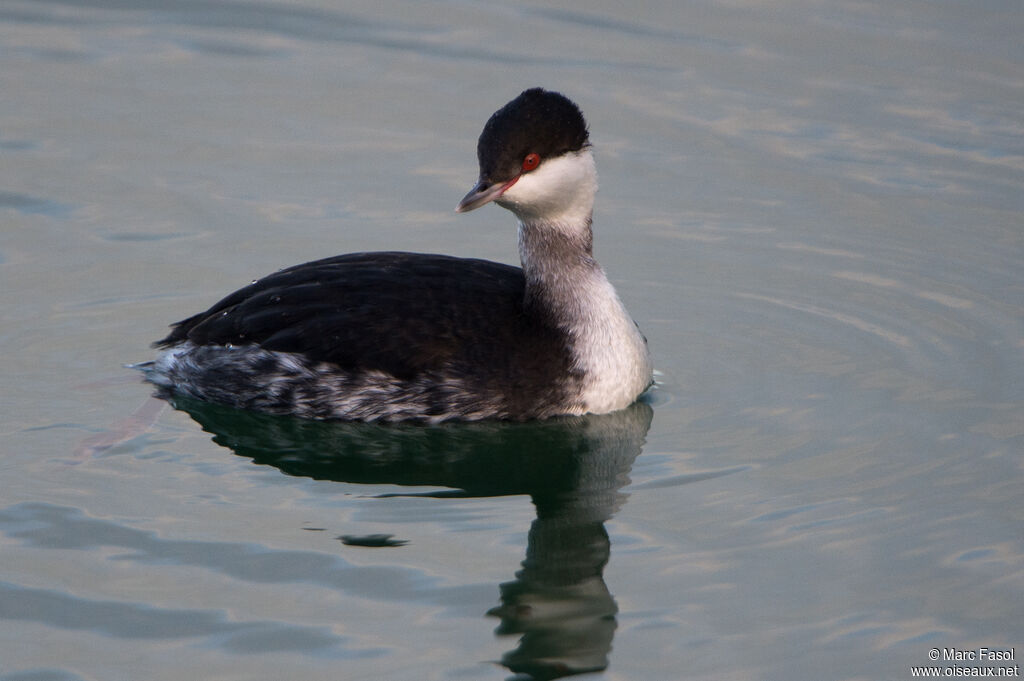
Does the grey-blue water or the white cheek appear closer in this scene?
the grey-blue water

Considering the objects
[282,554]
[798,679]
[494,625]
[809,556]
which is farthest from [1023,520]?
[282,554]

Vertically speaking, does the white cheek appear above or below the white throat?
above

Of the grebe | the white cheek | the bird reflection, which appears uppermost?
the white cheek

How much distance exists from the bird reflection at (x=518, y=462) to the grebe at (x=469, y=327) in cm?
10

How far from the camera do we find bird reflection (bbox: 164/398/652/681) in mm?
7691

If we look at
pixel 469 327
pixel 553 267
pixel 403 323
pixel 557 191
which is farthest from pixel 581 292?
pixel 403 323

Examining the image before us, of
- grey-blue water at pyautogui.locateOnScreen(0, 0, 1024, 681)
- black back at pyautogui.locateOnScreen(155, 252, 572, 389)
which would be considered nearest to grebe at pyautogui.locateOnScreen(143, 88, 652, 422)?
black back at pyautogui.locateOnScreen(155, 252, 572, 389)

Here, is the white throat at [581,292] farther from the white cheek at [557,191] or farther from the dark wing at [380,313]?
the dark wing at [380,313]

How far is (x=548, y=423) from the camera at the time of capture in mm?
9141

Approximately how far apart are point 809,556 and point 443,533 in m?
1.84

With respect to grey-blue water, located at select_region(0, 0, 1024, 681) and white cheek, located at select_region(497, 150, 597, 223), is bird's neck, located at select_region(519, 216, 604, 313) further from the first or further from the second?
grey-blue water, located at select_region(0, 0, 1024, 681)

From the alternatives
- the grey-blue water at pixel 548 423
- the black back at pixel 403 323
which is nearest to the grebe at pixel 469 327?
the black back at pixel 403 323

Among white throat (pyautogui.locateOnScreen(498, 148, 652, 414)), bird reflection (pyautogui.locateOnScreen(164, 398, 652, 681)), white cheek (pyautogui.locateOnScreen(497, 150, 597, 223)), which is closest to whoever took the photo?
bird reflection (pyautogui.locateOnScreen(164, 398, 652, 681))

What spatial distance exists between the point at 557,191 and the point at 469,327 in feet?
3.09
